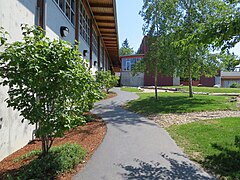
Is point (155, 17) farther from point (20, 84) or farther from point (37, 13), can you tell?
point (20, 84)

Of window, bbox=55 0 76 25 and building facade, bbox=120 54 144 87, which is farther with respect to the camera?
building facade, bbox=120 54 144 87

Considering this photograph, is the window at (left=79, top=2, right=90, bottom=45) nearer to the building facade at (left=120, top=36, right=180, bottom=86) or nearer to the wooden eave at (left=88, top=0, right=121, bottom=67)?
the wooden eave at (left=88, top=0, right=121, bottom=67)

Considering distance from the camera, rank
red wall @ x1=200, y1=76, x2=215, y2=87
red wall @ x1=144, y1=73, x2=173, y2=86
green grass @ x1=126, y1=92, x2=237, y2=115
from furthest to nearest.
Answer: red wall @ x1=200, y1=76, x2=215, y2=87 → red wall @ x1=144, y1=73, x2=173, y2=86 → green grass @ x1=126, y1=92, x2=237, y2=115

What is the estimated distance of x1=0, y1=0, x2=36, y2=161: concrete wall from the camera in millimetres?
4438

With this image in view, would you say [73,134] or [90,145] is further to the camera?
[73,134]

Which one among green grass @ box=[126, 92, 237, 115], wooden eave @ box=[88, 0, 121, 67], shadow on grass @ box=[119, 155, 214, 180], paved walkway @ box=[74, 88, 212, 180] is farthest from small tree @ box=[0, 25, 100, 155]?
wooden eave @ box=[88, 0, 121, 67]

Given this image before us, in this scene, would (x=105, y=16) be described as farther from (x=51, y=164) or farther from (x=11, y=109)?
(x=51, y=164)

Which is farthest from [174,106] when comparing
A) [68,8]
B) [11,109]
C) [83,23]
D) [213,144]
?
[11,109]

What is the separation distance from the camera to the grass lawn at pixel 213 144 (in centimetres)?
436

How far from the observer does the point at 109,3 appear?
13.3 metres

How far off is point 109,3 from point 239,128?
1002 cm

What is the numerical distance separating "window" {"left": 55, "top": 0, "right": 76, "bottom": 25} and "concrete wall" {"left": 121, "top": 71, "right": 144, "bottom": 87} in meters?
30.8

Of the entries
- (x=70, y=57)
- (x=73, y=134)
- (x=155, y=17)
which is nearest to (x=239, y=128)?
(x=73, y=134)

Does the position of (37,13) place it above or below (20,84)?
above
